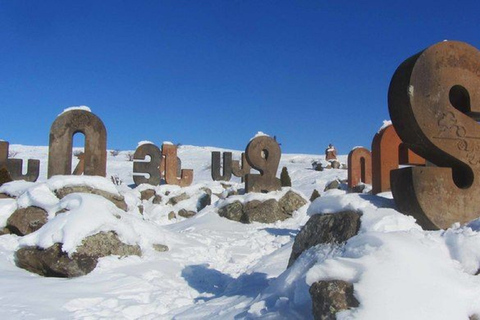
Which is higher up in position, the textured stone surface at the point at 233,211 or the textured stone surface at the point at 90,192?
the textured stone surface at the point at 90,192

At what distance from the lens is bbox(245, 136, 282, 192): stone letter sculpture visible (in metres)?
13.2

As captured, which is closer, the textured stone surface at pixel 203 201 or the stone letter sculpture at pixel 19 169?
the textured stone surface at pixel 203 201

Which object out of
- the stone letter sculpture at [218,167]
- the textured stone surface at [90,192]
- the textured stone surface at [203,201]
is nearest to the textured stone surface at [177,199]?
the textured stone surface at [203,201]

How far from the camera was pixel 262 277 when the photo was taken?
15.2ft

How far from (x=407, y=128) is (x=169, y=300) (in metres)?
2.99

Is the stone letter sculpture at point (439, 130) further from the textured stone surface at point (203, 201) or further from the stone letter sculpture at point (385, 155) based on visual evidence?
the textured stone surface at point (203, 201)

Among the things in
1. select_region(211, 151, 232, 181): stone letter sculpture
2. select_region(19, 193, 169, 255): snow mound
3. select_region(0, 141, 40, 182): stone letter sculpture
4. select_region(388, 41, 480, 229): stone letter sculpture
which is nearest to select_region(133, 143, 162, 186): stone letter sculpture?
select_region(0, 141, 40, 182): stone letter sculpture

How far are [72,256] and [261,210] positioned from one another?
7.15 meters

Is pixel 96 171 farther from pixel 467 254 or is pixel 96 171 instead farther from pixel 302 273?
pixel 467 254

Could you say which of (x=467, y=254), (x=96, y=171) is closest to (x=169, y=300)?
(x=467, y=254)

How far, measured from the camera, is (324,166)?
31531 millimetres

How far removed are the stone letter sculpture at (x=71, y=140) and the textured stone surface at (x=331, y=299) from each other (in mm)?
7555

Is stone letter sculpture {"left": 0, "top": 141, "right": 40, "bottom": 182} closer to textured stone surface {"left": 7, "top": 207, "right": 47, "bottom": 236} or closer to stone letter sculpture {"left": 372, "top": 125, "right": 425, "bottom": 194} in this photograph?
textured stone surface {"left": 7, "top": 207, "right": 47, "bottom": 236}

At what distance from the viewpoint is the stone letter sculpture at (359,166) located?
56.1 feet
